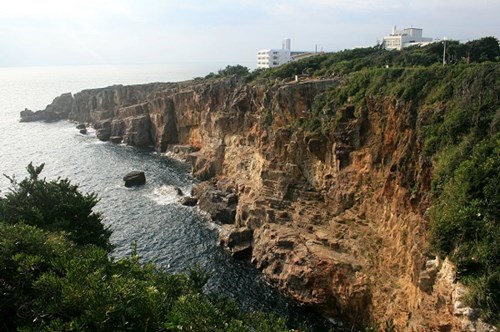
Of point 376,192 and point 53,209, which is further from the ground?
point 53,209

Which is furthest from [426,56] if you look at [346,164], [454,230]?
[454,230]

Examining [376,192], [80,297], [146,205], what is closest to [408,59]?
→ [376,192]

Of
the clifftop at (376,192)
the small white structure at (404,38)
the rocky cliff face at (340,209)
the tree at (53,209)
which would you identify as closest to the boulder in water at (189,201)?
the rocky cliff face at (340,209)

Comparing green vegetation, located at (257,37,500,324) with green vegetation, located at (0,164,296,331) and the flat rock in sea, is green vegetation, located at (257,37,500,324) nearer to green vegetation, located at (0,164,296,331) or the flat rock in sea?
green vegetation, located at (0,164,296,331)

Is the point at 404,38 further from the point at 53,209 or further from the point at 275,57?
the point at 53,209

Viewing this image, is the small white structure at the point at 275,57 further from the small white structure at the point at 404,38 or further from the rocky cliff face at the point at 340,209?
the rocky cliff face at the point at 340,209

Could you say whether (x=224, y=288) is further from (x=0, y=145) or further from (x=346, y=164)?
(x=0, y=145)
